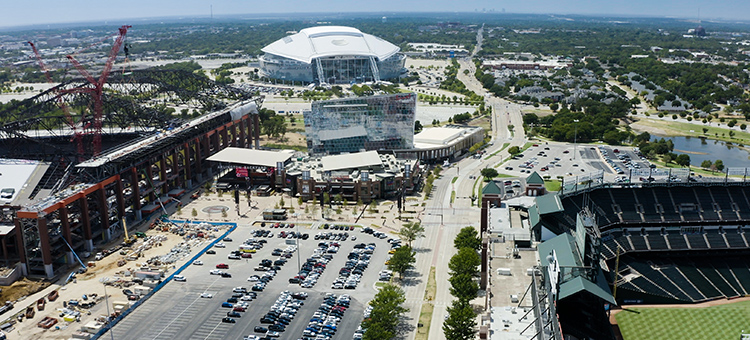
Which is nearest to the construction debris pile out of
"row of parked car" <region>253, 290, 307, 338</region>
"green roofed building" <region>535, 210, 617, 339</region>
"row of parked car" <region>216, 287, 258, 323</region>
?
"row of parked car" <region>216, 287, 258, 323</region>

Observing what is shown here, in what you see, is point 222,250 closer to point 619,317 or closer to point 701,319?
point 619,317

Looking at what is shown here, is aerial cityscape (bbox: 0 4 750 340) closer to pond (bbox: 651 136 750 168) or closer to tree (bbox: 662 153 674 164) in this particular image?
tree (bbox: 662 153 674 164)

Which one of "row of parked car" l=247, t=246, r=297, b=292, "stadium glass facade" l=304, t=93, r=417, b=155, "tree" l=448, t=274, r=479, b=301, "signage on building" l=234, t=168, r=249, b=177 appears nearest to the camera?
"tree" l=448, t=274, r=479, b=301

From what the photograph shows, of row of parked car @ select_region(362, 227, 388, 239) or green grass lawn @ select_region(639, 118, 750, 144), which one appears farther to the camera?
green grass lawn @ select_region(639, 118, 750, 144)

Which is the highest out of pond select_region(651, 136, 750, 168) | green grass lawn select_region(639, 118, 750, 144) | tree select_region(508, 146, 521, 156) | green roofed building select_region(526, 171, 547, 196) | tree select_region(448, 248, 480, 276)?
green roofed building select_region(526, 171, 547, 196)

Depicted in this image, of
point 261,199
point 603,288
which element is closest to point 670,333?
point 603,288

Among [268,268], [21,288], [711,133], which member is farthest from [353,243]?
[711,133]

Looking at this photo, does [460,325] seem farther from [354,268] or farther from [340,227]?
[340,227]
